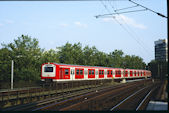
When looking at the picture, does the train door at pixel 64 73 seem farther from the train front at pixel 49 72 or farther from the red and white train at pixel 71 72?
the train front at pixel 49 72

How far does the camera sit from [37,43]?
1377 inches

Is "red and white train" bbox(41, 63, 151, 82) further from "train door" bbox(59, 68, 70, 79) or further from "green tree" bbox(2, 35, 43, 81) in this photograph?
"green tree" bbox(2, 35, 43, 81)

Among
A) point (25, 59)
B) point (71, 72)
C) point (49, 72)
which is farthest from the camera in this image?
point (25, 59)

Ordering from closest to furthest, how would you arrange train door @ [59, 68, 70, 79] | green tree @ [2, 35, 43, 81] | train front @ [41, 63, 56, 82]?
train front @ [41, 63, 56, 82] → train door @ [59, 68, 70, 79] → green tree @ [2, 35, 43, 81]

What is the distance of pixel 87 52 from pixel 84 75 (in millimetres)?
28791

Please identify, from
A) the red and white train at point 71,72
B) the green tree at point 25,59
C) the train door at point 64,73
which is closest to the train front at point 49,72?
the red and white train at point 71,72

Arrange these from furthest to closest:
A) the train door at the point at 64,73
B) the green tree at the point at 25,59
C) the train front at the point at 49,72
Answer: the green tree at the point at 25,59, the train door at the point at 64,73, the train front at the point at 49,72

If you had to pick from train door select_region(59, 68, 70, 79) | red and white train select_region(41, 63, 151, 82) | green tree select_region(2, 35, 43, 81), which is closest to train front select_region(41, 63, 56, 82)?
red and white train select_region(41, 63, 151, 82)

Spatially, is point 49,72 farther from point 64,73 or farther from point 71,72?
point 71,72

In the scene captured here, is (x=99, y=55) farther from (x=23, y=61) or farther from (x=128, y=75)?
(x=23, y=61)

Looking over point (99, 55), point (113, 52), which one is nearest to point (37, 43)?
point (99, 55)

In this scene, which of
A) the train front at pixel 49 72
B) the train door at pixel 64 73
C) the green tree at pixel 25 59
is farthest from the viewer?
the green tree at pixel 25 59

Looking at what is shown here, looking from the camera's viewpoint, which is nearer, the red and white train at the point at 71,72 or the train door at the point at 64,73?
the red and white train at the point at 71,72

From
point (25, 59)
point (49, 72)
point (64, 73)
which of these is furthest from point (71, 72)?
point (25, 59)
